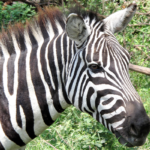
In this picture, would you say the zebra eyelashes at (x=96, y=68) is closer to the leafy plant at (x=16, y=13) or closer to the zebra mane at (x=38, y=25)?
the zebra mane at (x=38, y=25)

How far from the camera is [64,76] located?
298 cm

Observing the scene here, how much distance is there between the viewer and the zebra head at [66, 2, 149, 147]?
2570 mm

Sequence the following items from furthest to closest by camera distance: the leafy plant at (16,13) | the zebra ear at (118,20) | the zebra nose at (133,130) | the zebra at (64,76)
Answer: the leafy plant at (16,13)
the zebra ear at (118,20)
the zebra at (64,76)
the zebra nose at (133,130)

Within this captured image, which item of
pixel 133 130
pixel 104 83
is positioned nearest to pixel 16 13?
pixel 104 83

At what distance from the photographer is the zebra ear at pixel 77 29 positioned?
2.72 metres

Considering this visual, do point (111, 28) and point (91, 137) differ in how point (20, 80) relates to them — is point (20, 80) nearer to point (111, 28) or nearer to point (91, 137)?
point (111, 28)

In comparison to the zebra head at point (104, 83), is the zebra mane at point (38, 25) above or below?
above

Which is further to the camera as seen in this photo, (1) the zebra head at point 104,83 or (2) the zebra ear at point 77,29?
(2) the zebra ear at point 77,29

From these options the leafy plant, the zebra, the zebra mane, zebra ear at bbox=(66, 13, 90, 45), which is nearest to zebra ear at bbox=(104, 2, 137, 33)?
the zebra

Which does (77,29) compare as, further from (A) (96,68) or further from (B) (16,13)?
(B) (16,13)

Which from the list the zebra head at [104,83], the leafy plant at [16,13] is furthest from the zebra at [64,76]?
the leafy plant at [16,13]

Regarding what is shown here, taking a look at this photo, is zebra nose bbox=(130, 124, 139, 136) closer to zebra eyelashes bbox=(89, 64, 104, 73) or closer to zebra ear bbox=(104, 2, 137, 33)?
zebra eyelashes bbox=(89, 64, 104, 73)

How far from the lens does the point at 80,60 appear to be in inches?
112

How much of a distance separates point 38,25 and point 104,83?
1.19 metres
